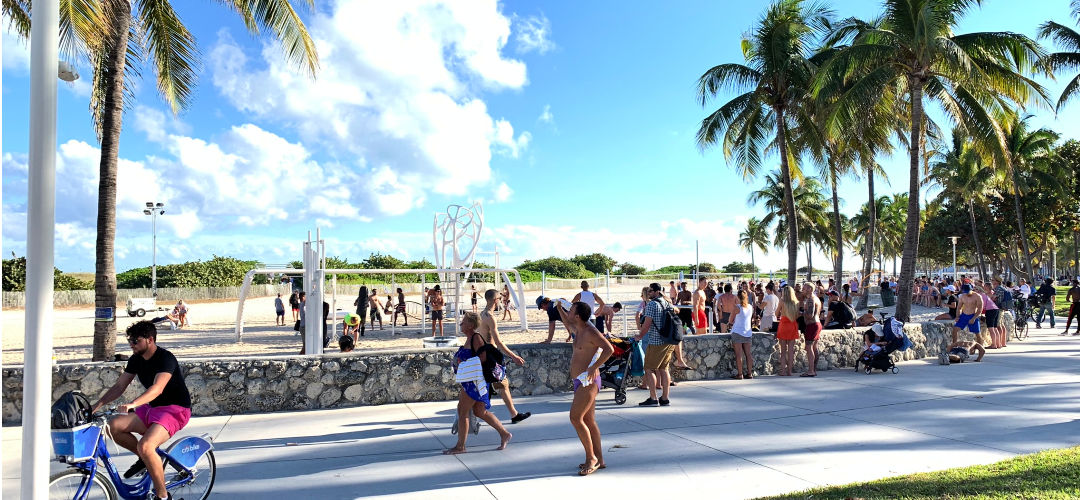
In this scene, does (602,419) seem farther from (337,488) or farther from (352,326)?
(352,326)

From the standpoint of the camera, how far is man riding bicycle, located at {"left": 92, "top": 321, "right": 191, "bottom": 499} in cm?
441

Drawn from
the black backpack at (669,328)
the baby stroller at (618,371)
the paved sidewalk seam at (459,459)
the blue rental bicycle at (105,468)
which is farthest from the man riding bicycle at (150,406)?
the black backpack at (669,328)

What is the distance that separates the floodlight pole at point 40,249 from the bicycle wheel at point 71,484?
0.82 metres

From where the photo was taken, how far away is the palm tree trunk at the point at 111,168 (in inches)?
369

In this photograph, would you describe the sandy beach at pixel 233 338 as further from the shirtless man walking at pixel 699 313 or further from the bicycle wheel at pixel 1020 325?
the bicycle wheel at pixel 1020 325

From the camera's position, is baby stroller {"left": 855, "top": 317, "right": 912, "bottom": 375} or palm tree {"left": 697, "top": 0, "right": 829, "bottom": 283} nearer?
baby stroller {"left": 855, "top": 317, "right": 912, "bottom": 375}

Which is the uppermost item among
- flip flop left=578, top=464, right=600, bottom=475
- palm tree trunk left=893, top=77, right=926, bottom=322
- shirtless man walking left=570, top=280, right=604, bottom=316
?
palm tree trunk left=893, top=77, right=926, bottom=322

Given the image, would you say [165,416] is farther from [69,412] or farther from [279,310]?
[279,310]

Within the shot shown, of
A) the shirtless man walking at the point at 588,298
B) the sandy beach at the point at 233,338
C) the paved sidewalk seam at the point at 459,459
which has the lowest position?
the paved sidewalk seam at the point at 459,459

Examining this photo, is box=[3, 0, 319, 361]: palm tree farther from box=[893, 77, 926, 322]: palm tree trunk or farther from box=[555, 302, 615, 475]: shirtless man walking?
box=[893, 77, 926, 322]: palm tree trunk

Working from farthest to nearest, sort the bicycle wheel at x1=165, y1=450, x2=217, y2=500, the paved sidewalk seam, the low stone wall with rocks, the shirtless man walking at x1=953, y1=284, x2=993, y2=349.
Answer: the shirtless man walking at x1=953, y1=284, x2=993, y2=349
the low stone wall with rocks
the paved sidewalk seam
the bicycle wheel at x1=165, y1=450, x2=217, y2=500

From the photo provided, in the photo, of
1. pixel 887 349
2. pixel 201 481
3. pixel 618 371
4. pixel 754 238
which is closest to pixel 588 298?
pixel 618 371

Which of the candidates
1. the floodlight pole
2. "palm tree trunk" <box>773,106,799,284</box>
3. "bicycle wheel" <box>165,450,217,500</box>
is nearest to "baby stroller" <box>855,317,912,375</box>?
"palm tree trunk" <box>773,106,799,284</box>

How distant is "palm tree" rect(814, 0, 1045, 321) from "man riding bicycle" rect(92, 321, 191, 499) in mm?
14954
